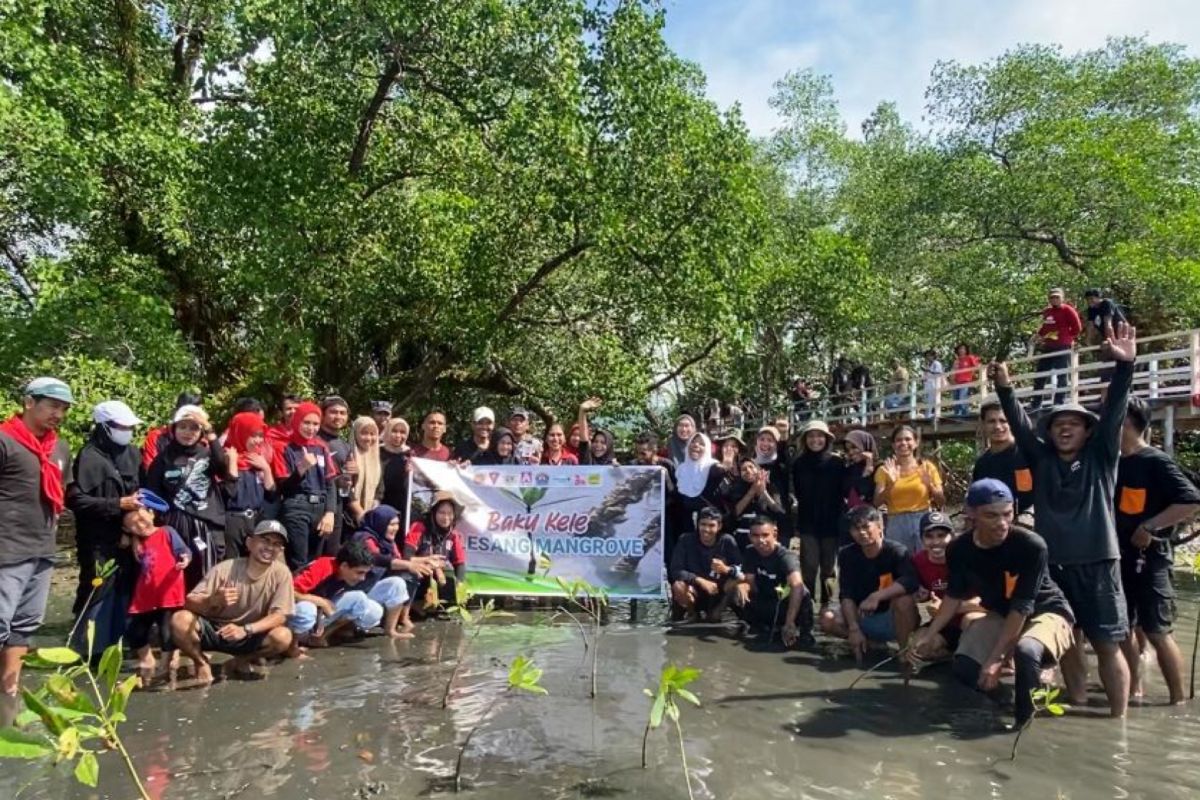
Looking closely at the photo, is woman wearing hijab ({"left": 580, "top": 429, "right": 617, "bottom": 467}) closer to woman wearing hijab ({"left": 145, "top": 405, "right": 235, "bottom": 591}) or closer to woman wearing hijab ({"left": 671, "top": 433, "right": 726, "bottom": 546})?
woman wearing hijab ({"left": 671, "top": 433, "right": 726, "bottom": 546})

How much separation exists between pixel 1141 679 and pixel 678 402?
25069mm

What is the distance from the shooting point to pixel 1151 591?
4.98 meters

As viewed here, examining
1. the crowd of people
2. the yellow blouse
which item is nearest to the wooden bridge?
the yellow blouse

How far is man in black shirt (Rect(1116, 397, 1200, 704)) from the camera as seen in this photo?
4.90m

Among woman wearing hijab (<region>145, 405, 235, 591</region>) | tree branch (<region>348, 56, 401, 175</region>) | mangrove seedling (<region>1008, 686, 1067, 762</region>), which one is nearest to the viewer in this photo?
mangrove seedling (<region>1008, 686, 1067, 762</region>)

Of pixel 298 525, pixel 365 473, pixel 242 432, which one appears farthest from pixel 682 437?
pixel 242 432

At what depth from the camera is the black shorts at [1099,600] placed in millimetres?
4637

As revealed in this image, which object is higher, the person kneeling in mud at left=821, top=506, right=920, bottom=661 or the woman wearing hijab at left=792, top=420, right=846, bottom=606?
the woman wearing hijab at left=792, top=420, right=846, bottom=606

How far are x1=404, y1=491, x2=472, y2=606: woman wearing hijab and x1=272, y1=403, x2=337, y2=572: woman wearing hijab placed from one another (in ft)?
2.49

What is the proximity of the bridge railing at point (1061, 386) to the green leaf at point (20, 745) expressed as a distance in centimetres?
677

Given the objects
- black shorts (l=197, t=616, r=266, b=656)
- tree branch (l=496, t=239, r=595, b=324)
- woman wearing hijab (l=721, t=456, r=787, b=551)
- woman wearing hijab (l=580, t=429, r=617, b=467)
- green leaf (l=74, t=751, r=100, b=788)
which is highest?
tree branch (l=496, t=239, r=595, b=324)

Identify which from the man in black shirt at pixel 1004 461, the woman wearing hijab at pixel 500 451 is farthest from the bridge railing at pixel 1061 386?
the woman wearing hijab at pixel 500 451

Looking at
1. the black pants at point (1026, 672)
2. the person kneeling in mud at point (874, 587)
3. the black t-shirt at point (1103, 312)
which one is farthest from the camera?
the black t-shirt at point (1103, 312)

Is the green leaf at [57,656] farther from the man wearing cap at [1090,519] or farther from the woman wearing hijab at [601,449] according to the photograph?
the woman wearing hijab at [601,449]
